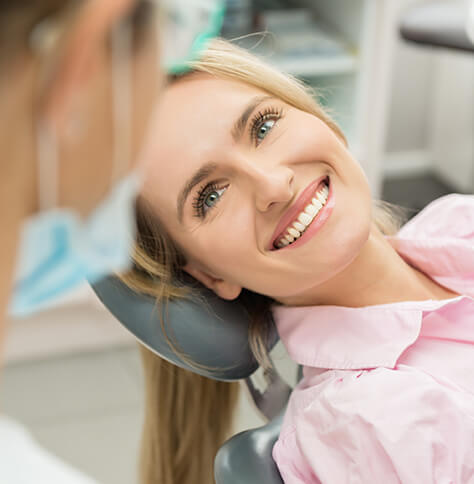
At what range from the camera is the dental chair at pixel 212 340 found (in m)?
0.99

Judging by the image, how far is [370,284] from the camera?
1092 mm

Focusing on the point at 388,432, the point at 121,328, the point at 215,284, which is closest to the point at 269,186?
the point at 215,284

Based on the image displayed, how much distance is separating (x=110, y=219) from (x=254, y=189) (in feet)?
1.64

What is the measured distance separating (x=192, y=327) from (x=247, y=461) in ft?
0.59

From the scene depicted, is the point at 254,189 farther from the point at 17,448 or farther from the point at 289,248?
the point at 17,448

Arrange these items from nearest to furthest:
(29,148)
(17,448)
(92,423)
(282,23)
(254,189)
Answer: (29,148), (17,448), (254,189), (92,423), (282,23)

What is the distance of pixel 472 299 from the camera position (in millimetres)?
1078

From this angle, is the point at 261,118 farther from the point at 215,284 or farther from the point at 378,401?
the point at 378,401

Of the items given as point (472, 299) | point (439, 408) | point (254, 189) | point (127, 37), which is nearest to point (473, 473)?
point (439, 408)

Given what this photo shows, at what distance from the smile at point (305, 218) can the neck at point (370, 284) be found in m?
0.11

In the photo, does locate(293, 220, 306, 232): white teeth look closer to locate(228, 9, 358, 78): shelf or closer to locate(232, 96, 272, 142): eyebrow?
locate(232, 96, 272, 142): eyebrow

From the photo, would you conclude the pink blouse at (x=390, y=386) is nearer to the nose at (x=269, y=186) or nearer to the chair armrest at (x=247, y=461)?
the chair armrest at (x=247, y=461)

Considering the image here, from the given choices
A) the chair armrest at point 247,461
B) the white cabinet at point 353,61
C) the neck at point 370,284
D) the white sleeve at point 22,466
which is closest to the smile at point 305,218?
the neck at point 370,284

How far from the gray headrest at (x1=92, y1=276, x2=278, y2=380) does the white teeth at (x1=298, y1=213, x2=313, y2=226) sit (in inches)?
6.7
